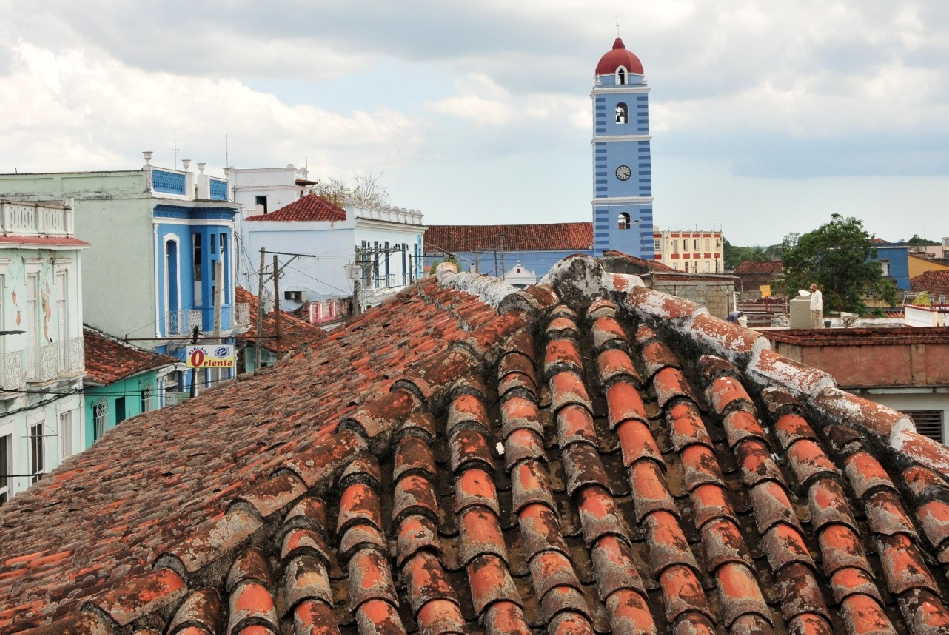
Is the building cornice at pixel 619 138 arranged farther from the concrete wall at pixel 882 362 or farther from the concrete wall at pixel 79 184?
the concrete wall at pixel 882 362

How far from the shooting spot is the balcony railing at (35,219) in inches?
981

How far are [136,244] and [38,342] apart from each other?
761 centimetres

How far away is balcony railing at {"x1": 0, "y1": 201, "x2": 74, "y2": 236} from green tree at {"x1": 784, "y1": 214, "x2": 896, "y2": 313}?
148ft

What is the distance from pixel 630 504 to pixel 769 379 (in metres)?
0.96

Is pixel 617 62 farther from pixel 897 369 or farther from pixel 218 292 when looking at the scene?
pixel 897 369

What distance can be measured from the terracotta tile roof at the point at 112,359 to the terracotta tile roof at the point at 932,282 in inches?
2065

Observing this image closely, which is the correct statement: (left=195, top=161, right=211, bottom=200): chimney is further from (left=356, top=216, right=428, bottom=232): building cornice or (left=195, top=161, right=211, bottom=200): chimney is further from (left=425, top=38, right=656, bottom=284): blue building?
(left=425, top=38, right=656, bottom=284): blue building

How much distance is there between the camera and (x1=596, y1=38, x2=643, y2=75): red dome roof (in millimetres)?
73938

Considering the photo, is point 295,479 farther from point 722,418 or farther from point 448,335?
point 448,335

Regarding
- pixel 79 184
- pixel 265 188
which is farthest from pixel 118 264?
pixel 265 188

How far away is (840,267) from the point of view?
67.3 metres

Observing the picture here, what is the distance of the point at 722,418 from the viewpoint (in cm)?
529

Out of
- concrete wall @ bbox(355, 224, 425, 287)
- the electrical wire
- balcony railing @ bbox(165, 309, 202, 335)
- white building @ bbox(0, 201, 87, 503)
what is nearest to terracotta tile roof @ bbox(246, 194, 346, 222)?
concrete wall @ bbox(355, 224, 425, 287)

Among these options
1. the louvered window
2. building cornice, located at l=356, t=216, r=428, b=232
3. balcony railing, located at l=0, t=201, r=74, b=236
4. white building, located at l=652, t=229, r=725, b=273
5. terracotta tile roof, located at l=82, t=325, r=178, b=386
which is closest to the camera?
the louvered window
